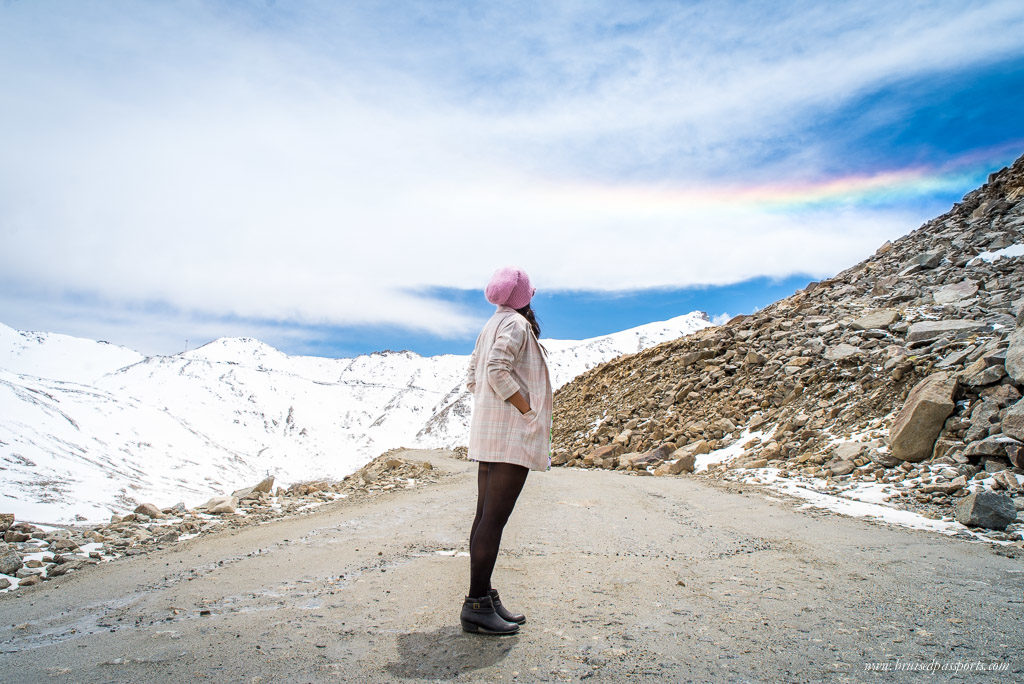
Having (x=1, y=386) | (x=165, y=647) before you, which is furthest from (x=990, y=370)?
(x=1, y=386)

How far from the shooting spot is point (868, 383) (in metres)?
11.5

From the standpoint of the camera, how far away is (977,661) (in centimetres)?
256

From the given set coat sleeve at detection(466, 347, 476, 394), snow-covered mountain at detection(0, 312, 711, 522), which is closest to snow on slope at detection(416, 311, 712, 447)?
snow-covered mountain at detection(0, 312, 711, 522)

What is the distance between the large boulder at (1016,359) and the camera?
25.9ft

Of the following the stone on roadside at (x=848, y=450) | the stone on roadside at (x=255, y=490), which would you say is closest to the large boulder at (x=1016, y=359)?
the stone on roadside at (x=848, y=450)

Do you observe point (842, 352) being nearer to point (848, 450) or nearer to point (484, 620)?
point (848, 450)

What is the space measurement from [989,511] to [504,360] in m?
5.87

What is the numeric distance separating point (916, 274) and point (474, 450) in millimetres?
19669

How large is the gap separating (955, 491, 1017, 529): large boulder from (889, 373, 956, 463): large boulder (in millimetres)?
2334

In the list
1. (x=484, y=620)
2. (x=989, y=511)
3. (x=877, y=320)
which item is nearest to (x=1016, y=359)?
(x=989, y=511)

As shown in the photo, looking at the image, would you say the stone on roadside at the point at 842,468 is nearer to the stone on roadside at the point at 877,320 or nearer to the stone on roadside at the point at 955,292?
the stone on roadside at the point at 877,320

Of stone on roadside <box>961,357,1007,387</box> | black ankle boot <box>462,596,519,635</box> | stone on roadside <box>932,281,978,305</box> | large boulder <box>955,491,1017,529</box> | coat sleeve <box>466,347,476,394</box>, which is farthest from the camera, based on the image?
stone on roadside <box>932,281,978,305</box>

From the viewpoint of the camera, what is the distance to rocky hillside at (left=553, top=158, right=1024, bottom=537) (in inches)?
314

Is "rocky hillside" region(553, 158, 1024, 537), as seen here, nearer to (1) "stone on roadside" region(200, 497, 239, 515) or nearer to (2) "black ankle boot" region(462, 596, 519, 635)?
(2) "black ankle boot" region(462, 596, 519, 635)
